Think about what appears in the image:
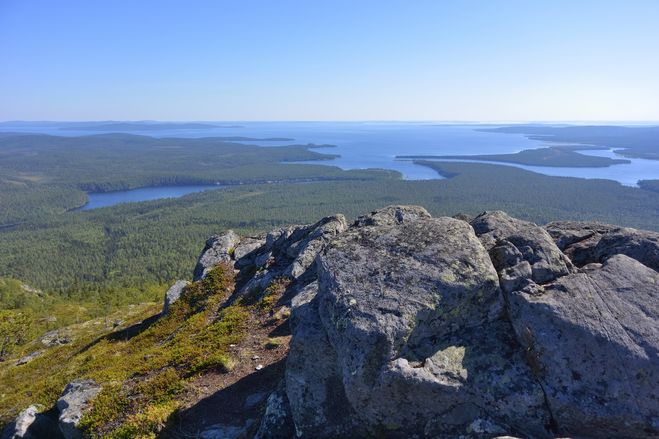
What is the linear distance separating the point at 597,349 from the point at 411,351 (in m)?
3.87

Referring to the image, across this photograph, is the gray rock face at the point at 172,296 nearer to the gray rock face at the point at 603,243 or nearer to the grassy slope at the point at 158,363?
the grassy slope at the point at 158,363

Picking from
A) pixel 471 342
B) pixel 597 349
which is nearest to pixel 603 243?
pixel 597 349

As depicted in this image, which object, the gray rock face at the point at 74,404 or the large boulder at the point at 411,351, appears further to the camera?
the gray rock face at the point at 74,404

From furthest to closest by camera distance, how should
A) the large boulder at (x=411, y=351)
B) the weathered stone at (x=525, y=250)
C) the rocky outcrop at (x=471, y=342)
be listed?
the weathered stone at (x=525, y=250) → the large boulder at (x=411, y=351) → the rocky outcrop at (x=471, y=342)

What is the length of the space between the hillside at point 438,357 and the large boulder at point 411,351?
0.03 meters

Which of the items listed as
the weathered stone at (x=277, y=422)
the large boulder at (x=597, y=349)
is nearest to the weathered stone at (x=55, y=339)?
the weathered stone at (x=277, y=422)

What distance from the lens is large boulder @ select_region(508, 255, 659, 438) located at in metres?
7.82

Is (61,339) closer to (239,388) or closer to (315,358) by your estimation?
(239,388)

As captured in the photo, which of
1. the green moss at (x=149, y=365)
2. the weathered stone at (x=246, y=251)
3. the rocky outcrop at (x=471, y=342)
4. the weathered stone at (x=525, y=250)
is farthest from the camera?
the weathered stone at (x=246, y=251)

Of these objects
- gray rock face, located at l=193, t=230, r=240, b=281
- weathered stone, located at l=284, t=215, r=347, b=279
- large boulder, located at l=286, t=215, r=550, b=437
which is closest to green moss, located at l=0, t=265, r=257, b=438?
gray rock face, located at l=193, t=230, r=240, b=281

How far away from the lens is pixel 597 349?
827 centimetres

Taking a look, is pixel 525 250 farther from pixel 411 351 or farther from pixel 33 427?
pixel 33 427

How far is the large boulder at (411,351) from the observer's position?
8523mm

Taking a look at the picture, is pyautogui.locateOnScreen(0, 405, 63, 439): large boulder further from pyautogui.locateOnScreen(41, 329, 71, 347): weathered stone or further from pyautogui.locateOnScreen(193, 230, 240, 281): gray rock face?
pyautogui.locateOnScreen(41, 329, 71, 347): weathered stone
